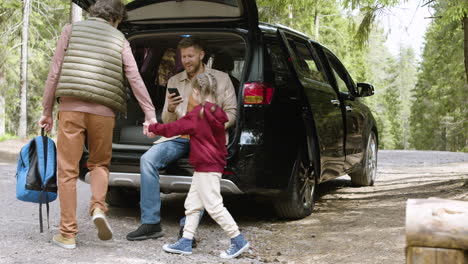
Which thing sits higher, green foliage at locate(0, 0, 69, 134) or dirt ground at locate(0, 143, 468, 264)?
green foliage at locate(0, 0, 69, 134)

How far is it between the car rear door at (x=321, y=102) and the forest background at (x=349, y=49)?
1.56 m

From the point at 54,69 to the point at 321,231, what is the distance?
9.16ft

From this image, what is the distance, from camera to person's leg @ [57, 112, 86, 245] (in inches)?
184

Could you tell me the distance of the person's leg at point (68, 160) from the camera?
4672 mm

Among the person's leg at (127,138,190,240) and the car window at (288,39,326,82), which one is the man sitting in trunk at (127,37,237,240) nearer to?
the person's leg at (127,138,190,240)

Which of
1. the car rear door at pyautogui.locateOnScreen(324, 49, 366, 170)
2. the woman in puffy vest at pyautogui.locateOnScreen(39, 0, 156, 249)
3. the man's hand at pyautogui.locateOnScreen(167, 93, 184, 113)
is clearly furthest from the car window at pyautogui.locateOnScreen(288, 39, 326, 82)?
the woman in puffy vest at pyautogui.locateOnScreen(39, 0, 156, 249)

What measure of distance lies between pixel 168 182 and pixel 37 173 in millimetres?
1121

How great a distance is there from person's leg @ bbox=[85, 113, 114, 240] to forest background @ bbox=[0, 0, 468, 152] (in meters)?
4.24

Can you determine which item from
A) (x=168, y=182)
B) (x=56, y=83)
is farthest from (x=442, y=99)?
(x=56, y=83)

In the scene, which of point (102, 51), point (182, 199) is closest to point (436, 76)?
point (182, 199)

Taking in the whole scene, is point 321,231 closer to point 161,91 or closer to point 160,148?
point 160,148

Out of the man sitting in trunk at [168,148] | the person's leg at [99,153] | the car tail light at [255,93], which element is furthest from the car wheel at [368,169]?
the person's leg at [99,153]

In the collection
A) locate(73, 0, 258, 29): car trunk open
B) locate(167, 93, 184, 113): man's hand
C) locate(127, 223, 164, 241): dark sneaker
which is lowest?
locate(127, 223, 164, 241): dark sneaker

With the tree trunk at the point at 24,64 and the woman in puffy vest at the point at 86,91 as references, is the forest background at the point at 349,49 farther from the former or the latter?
the woman in puffy vest at the point at 86,91
